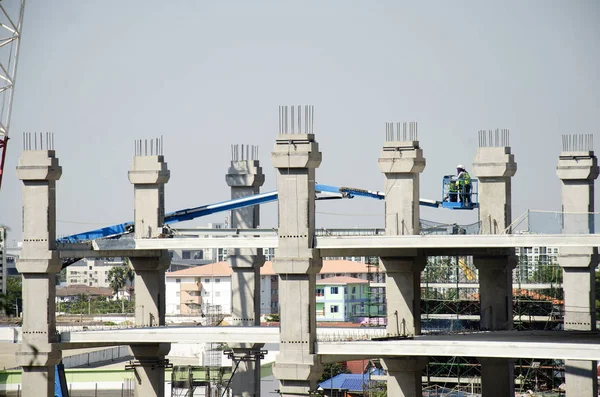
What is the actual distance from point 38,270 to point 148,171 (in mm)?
7996

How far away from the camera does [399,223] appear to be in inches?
2126

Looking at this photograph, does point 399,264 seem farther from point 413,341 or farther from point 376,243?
point 413,341

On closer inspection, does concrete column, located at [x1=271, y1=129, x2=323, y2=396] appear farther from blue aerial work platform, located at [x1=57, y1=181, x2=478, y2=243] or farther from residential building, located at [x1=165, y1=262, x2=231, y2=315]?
residential building, located at [x1=165, y1=262, x2=231, y2=315]

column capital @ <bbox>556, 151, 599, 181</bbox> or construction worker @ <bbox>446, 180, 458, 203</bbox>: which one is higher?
column capital @ <bbox>556, 151, 599, 181</bbox>

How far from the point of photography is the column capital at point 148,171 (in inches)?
2319

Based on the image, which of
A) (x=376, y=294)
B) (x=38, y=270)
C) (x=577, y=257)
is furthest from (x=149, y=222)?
(x=376, y=294)

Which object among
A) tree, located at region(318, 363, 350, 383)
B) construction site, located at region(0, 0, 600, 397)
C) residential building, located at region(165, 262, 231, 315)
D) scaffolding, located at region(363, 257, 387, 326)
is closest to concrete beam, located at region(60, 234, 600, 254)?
construction site, located at region(0, 0, 600, 397)

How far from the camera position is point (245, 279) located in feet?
214

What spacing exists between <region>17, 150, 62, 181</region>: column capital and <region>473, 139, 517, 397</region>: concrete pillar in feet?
66.6

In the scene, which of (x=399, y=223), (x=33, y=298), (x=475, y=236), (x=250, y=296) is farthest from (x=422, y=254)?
(x=33, y=298)

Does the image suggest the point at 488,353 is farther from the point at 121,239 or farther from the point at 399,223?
the point at 121,239

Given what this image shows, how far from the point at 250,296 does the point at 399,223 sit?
1423cm

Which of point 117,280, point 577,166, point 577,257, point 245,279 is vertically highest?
point 577,166

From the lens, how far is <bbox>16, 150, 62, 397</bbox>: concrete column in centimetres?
5447
